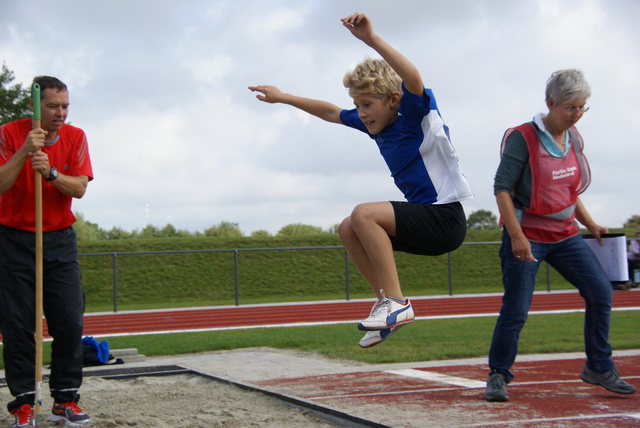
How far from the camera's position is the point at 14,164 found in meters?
5.28

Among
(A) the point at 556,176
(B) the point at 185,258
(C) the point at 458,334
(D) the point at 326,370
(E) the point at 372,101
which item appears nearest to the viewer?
(E) the point at 372,101

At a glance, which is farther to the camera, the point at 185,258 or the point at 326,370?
the point at 185,258

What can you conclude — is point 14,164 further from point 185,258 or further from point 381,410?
point 185,258

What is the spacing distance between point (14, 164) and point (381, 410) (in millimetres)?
3066

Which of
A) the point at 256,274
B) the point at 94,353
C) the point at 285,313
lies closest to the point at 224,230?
the point at 256,274

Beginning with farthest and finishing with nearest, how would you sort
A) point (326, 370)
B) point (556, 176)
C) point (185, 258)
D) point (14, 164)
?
point (185, 258)
point (326, 370)
point (556, 176)
point (14, 164)

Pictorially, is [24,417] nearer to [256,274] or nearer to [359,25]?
[359,25]

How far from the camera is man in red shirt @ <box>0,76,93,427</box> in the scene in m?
5.50

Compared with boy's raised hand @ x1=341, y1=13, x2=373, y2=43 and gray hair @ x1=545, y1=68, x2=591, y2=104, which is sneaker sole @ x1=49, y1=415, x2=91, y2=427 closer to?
boy's raised hand @ x1=341, y1=13, x2=373, y2=43

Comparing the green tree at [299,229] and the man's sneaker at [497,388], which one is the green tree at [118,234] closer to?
the green tree at [299,229]

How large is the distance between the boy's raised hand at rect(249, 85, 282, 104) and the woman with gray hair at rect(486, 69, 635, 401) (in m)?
1.79

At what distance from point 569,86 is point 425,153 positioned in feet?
5.71

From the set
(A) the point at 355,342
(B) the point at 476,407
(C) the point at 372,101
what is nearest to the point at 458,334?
(A) the point at 355,342

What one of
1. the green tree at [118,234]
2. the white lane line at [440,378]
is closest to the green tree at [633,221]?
the green tree at [118,234]
